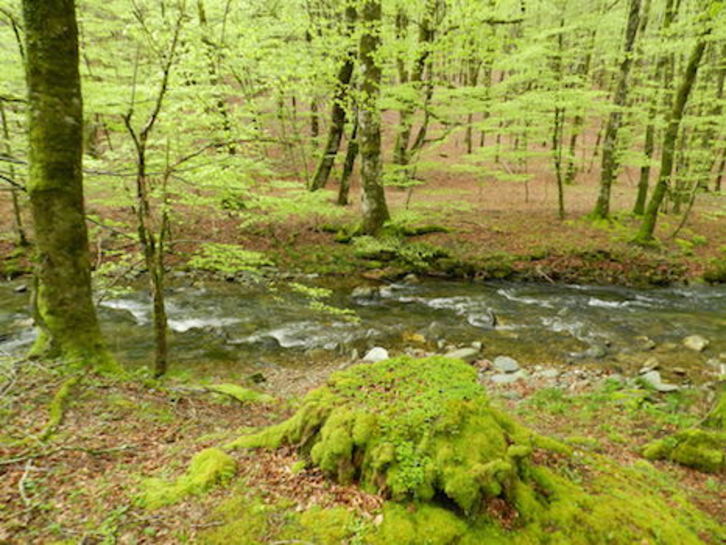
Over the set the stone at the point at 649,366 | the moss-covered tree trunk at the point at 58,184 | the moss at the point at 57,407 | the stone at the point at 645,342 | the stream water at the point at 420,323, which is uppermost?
the moss-covered tree trunk at the point at 58,184

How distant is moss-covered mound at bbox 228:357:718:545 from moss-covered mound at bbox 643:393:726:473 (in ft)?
3.67

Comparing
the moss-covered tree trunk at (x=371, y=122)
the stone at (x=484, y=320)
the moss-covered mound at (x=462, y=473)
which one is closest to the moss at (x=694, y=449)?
the moss-covered mound at (x=462, y=473)

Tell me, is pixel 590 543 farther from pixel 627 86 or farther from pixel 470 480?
pixel 627 86

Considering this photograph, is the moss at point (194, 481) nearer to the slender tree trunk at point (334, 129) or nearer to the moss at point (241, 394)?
the moss at point (241, 394)

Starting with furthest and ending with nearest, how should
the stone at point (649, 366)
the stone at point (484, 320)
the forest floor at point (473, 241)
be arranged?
the forest floor at point (473, 241), the stone at point (484, 320), the stone at point (649, 366)

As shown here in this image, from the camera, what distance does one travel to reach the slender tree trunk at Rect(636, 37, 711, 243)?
11.6 metres

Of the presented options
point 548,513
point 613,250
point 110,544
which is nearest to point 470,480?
point 548,513

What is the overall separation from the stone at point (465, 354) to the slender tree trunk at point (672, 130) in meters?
9.91

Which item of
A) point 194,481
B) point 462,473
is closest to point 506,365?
point 462,473

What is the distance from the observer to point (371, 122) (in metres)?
12.9

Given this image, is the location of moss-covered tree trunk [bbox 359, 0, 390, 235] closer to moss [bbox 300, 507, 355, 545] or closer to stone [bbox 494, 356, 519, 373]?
stone [bbox 494, 356, 519, 373]

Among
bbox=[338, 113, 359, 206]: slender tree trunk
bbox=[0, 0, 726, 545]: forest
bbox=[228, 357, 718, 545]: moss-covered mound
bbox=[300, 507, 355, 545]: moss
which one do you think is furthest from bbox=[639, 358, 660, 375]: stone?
bbox=[338, 113, 359, 206]: slender tree trunk

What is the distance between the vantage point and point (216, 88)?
22.4 feet

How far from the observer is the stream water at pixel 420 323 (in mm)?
8336
